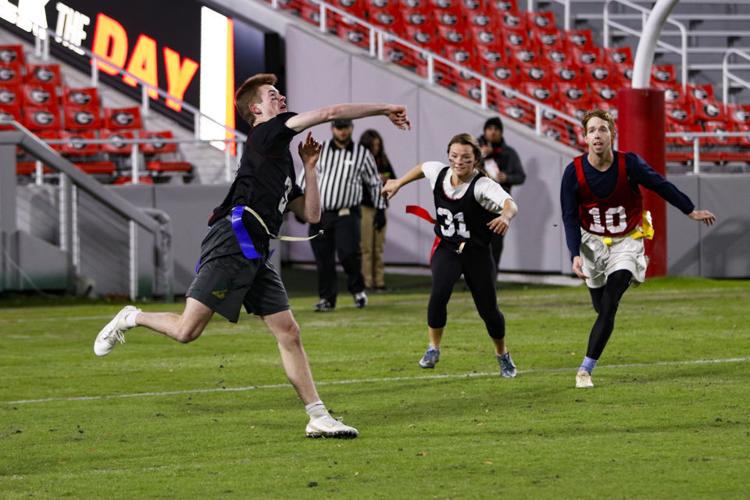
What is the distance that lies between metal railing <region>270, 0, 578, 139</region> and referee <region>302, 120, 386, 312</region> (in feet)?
17.9

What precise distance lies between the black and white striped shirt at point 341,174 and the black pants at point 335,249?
13 centimetres

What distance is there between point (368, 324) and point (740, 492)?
29.1 feet

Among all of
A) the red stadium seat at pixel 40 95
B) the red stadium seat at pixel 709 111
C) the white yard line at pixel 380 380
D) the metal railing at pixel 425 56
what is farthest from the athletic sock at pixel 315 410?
the red stadium seat at pixel 709 111

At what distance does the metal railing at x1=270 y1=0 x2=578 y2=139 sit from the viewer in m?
22.1

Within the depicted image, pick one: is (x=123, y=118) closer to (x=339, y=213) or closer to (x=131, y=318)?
(x=339, y=213)

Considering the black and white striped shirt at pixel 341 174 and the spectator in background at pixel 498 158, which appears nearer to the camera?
the black and white striped shirt at pixel 341 174

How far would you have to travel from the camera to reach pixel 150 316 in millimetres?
8453

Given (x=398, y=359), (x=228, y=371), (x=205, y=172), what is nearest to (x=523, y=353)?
(x=398, y=359)

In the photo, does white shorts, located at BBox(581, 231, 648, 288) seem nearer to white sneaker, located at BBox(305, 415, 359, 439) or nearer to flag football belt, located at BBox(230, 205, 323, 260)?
white sneaker, located at BBox(305, 415, 359, 439)

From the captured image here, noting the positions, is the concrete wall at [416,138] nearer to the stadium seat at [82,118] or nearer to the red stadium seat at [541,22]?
the stadium seat at [82,118]

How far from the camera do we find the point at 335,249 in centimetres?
1673

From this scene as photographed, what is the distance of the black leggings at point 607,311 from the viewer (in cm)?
988

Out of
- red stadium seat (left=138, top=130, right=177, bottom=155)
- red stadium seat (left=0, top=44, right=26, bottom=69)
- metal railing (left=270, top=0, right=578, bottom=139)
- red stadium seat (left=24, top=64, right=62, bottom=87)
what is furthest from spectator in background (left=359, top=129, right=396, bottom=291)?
red stadium seat (left=0, top=44, right=26, bottom=69)

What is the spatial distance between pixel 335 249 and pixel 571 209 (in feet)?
22.8
